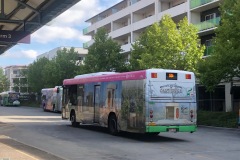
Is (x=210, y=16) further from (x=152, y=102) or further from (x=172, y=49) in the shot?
(x=152, y=102)

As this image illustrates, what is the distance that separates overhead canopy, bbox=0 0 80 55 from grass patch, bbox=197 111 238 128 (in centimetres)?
1454

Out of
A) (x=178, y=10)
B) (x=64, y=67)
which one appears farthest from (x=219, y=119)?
(x=64, y=67)

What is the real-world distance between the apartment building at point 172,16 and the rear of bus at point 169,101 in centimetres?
1983

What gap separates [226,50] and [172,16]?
23.0 meters

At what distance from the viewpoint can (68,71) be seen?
60156 millimetres

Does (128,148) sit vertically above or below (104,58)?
below

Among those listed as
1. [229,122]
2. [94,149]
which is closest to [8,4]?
[94,149]

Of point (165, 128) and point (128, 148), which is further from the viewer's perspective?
point (165, 128)

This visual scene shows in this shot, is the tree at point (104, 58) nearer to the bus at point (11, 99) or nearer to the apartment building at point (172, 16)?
the apartment building at point (172, 16)

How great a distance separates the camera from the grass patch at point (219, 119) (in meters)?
25.4

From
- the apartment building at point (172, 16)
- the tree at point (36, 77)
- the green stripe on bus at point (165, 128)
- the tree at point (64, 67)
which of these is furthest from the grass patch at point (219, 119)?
the tree at point (36, 77)

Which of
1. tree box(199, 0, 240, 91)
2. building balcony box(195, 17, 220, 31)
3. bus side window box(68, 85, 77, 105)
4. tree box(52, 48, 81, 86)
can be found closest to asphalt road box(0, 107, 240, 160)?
bus side window box(68, 85, 77, 105)

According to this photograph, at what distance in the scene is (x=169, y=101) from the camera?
15.8 metres

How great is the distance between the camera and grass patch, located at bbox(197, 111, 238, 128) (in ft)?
83.2
